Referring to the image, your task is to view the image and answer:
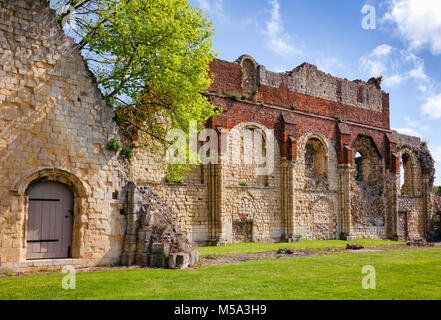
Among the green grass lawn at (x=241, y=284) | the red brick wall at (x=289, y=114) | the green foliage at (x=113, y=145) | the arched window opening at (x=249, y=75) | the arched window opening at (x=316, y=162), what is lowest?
the green grass lawn at (x=241, y=284)

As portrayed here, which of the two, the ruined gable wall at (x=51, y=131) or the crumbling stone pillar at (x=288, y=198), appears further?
the crumbling stone pillar at (x=288, y=198)

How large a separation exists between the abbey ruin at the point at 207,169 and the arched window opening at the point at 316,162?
0.07m

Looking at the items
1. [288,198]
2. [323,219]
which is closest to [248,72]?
[288,198]

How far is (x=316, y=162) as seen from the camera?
2519cm

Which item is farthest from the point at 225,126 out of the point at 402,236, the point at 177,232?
the point at 402,236

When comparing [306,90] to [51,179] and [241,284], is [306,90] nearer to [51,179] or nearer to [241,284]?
[51,179]

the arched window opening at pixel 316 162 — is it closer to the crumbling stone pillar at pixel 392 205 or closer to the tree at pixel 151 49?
the crumbling stone pillar at pixel 392 205

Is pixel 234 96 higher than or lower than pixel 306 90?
lower

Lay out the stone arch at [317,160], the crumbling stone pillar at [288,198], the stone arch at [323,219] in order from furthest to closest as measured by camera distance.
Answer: the stone arch at [317,160] → the stone arch at [323,219] → the crumbling stone pillar at [288,198]

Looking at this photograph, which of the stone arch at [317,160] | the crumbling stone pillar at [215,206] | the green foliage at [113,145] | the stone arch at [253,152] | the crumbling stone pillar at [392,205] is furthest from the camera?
the crumbling stone pillar at [392,205]

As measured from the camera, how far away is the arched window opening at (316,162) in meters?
24.7

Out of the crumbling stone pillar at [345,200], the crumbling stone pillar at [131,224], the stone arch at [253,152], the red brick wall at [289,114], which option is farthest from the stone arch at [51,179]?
the crumbling stone pillar at [345,200]

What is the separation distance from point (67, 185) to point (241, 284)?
5658 mm
